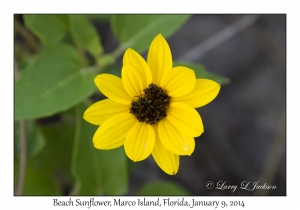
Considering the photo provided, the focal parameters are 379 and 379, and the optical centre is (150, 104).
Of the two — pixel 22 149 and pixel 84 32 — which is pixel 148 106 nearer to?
pixel 84 32

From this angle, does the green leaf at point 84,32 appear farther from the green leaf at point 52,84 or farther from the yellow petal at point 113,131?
the yellow petal at point 113,131

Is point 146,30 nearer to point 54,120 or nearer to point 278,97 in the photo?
point 54,120

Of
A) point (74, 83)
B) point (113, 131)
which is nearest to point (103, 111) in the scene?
point (113, 131)

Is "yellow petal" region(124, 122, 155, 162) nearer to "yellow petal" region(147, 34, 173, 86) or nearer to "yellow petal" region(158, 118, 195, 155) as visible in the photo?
"yellow petal" region(158, 118, 195, 155)

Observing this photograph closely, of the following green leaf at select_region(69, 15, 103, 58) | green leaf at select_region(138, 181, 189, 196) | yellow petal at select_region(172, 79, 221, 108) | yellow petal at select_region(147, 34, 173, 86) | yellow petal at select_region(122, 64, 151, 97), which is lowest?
green leaf at select_region(138, 181, 189, 196)

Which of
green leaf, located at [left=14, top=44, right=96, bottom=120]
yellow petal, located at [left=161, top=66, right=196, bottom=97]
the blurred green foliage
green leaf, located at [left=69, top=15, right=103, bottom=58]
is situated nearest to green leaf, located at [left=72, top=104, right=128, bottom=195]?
the blurred green foliage

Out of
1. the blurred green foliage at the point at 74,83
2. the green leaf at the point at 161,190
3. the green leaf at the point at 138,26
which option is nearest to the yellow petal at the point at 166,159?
the blurred green foliage at the point at 74,83
